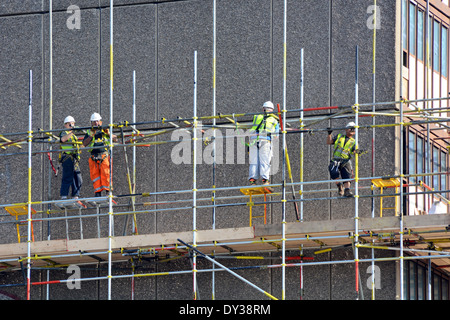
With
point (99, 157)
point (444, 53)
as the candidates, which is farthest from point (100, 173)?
point (444, 53)

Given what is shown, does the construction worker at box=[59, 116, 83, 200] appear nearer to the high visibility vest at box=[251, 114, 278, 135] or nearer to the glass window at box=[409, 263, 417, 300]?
the high visibility vest at box=[251, 114, 278, 135]

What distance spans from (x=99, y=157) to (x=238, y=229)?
13.3 ft


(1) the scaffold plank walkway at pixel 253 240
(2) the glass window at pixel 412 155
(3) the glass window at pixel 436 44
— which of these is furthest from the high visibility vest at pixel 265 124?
(3) the glass window at pixel 436 44

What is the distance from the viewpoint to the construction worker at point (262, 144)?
30969mm

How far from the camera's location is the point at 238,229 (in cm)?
3022

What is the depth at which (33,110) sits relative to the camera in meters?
34.6

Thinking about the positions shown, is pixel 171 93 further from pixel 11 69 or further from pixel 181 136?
pixel 11 69

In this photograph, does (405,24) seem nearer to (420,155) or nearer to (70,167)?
(420,155)

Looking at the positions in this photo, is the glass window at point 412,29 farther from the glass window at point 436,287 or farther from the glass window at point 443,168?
the glass window at point 436,287

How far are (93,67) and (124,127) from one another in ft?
5.99

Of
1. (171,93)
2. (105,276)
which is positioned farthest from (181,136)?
(105,276)

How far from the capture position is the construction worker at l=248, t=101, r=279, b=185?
1219 inches

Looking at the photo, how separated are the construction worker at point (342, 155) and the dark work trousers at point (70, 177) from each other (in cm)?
598

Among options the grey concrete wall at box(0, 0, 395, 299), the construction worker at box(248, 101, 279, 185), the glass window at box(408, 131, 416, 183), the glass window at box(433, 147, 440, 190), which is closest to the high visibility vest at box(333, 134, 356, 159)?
the grey concrete wall at box(0, 0, 395, 299)
